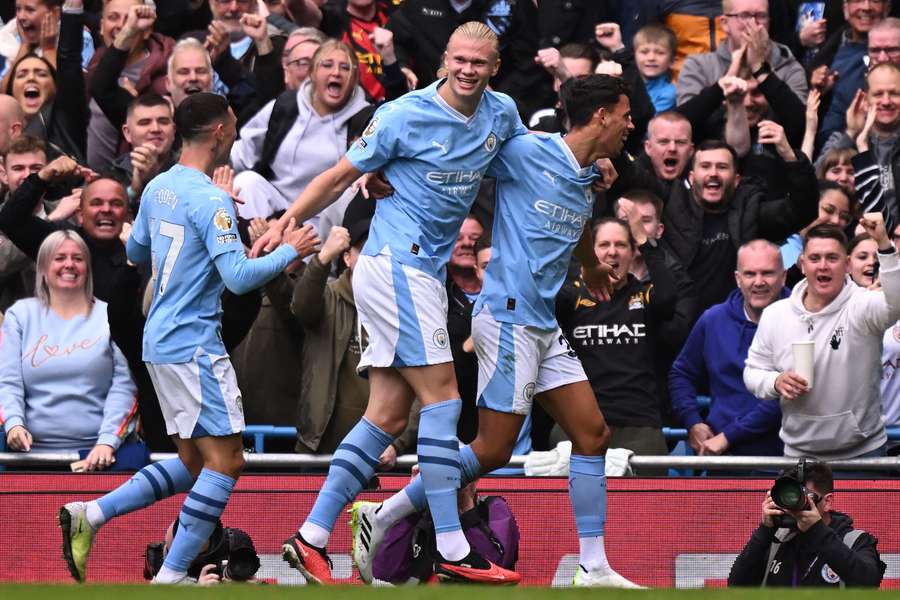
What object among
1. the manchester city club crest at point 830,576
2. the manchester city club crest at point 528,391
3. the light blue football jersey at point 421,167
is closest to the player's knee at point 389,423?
the manchester city club crest at point 528,391

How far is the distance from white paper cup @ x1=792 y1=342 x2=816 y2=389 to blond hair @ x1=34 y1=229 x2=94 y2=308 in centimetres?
411

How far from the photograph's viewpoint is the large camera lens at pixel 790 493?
28.0 feet

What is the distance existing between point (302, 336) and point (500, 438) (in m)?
2.52

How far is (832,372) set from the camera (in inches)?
399

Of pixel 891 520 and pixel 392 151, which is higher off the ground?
pixel 392 151

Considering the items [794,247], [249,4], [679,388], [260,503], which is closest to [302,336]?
[260,503]

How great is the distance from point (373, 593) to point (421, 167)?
2797 mm

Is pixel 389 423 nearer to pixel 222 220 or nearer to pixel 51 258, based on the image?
pixel 222 220

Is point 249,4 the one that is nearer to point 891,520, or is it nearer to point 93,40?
point 93,40

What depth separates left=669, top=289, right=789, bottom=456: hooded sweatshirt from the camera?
10.4 metres

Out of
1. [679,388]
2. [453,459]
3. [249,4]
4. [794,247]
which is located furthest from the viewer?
[249,4]

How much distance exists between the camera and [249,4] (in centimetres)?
1493

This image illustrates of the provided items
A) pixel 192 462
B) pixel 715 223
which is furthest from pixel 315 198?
pixel 715 223

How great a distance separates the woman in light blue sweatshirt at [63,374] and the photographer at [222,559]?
A: 4.09 ft
